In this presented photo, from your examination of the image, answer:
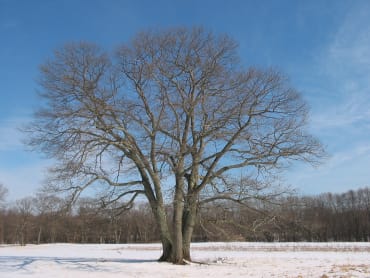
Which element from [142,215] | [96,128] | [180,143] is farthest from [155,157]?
[142,215]

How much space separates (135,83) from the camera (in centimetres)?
1872

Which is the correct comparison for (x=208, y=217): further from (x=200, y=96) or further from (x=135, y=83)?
(x=135, y=83)

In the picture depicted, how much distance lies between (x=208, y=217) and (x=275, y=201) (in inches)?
124

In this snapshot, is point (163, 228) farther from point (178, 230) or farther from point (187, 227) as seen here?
point (187, 227)

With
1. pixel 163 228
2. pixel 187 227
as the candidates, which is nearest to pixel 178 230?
pixel 187 227

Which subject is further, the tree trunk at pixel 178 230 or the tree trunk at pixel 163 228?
the tree trunk at pixel 163 228

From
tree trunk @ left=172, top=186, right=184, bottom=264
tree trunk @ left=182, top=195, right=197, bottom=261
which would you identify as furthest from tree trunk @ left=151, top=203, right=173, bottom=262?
tree trunk @ left=182, top=195, right=197, bottom=261

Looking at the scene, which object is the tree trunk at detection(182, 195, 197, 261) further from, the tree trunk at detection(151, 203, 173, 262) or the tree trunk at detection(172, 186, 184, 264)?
the tree trunk at detection(151, 203, 173, 262)

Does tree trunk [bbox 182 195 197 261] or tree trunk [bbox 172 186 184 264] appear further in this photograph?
tree trunk [bbox 182 195 197 261]

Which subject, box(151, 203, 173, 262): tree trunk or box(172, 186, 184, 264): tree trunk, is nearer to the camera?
box(172, 186, 184, 264): tree trunk

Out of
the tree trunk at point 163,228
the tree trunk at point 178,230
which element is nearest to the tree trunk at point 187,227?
the tree trunk at point 178,230

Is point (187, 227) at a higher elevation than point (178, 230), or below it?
higher

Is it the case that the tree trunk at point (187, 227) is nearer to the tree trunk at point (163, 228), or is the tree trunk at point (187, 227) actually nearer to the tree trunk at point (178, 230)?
the tree trunk at point (178, 230)

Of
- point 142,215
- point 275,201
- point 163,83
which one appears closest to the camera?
point 275,201
